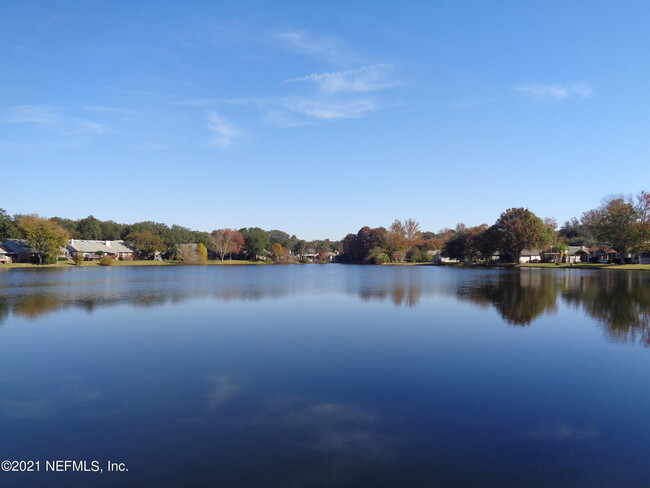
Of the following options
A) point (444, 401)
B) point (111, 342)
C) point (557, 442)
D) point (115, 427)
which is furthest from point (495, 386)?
point (111, 342)

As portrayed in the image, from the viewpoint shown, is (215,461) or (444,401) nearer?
(215,461)

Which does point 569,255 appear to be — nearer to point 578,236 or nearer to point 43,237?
point 578,236

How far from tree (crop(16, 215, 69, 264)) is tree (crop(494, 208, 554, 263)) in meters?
71.9

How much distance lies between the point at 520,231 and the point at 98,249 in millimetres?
75918

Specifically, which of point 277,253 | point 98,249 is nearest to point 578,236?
point 277,253

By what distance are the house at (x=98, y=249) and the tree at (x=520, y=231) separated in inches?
2803

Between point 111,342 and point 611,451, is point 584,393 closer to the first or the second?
point 611,451

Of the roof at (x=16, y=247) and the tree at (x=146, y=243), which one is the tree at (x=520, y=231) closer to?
the tree at (x=146, y=243)

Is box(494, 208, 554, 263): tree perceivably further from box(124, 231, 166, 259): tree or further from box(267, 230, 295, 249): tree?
box(124, 231, 166, 259): tree

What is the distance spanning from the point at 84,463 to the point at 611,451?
23.8 ft

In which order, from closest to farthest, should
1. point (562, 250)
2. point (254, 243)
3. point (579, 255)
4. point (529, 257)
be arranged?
point (562, 250), point (579, 255), point (529, 257), point (254, 243)

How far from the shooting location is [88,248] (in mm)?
77375

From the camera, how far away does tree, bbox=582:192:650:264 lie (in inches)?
2224

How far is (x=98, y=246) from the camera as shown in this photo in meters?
79.6
